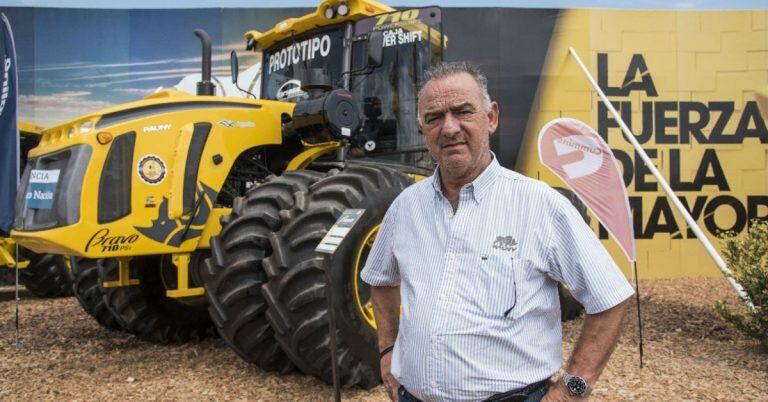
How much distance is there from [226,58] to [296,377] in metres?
6.99

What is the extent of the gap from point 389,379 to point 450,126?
753mm

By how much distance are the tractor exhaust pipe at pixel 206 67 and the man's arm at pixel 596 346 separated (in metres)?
3.60

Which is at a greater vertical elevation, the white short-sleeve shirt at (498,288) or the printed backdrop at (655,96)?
the printed backdrop at (655,96)

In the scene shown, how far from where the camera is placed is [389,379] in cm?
192

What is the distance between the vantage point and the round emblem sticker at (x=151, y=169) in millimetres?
4043

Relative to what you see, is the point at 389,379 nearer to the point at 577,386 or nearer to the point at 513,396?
the point at 513,396

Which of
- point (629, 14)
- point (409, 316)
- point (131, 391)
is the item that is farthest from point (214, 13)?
point (409, 316)

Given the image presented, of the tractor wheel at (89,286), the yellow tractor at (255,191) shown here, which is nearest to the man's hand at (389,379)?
the yellow tractor at (255,191)

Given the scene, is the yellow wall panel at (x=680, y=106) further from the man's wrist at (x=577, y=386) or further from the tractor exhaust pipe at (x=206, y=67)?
the man's wrist at (x=577, y=386)

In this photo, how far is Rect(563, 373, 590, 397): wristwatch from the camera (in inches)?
61.8

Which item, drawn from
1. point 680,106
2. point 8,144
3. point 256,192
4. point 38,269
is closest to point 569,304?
point 256,192

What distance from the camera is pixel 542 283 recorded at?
64.6 inches

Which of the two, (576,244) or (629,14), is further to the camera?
(629,14)

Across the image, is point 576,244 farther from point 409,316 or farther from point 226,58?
point 226,58
